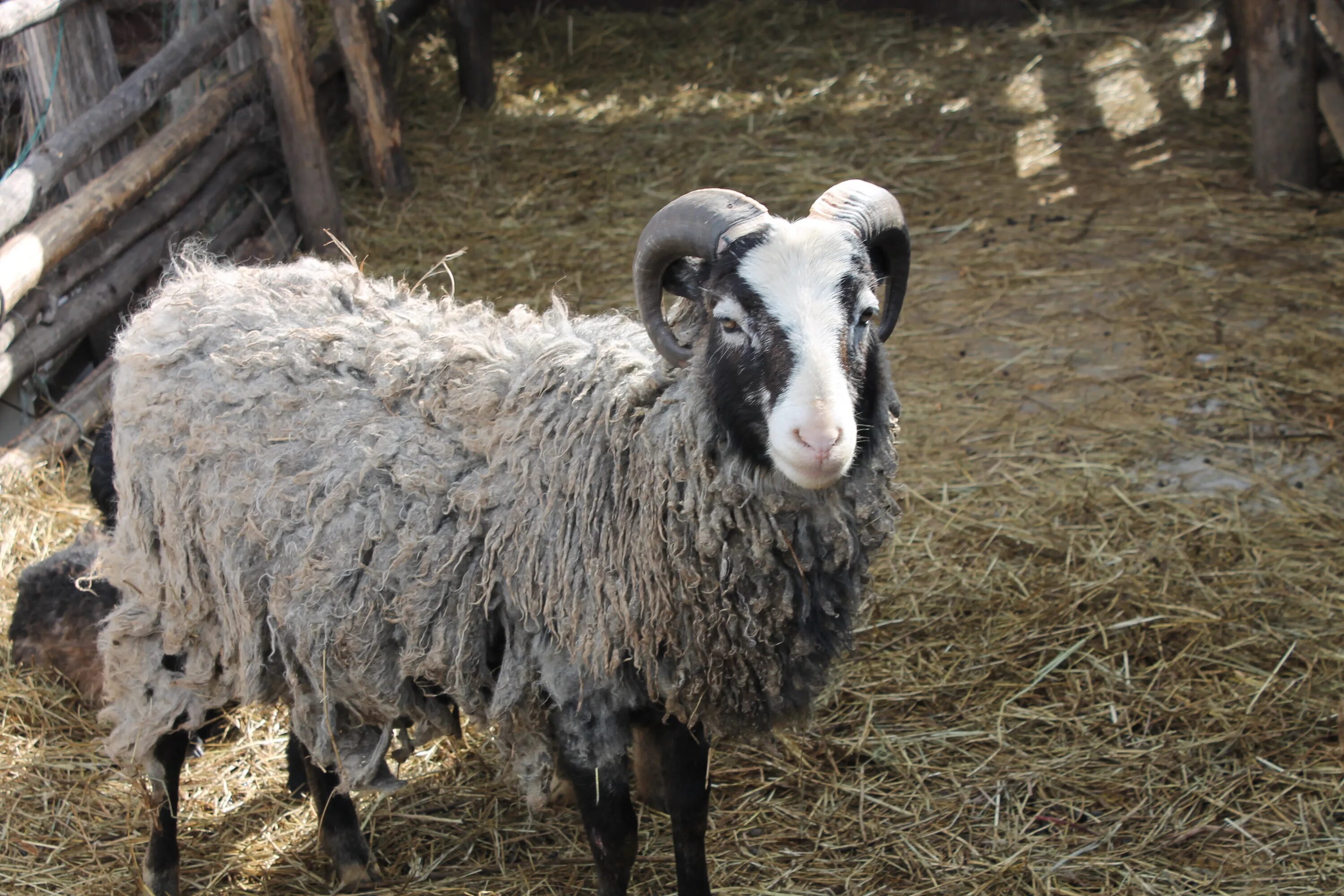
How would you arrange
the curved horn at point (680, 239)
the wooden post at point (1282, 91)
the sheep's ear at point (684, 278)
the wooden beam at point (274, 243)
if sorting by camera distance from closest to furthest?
the curved horn at point (680, 239), the sheep's ear at point (684, 278), the wooden post at point (1282, 91), the wooden beam at point (274, 243)

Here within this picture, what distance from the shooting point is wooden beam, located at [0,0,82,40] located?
16.8ft

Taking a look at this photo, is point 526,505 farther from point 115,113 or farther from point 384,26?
point 384,26

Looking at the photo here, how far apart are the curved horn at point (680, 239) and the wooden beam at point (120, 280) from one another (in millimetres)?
3820

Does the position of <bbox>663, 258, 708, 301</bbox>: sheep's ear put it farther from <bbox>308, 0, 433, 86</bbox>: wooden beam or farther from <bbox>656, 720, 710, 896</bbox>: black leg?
<bbox>308, 0, 433, 86</bbox>: wooden beam

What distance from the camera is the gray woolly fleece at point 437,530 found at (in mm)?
3076

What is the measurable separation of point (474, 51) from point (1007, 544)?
631 centimetres

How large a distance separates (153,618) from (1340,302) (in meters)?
5.89

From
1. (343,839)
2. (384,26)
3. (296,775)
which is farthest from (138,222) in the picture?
(343,839)

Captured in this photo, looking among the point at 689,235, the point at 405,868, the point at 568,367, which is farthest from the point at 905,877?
the point at 689,235

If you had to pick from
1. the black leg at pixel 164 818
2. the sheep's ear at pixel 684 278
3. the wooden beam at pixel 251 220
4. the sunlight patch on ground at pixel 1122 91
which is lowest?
the black leg at pixel 164 818

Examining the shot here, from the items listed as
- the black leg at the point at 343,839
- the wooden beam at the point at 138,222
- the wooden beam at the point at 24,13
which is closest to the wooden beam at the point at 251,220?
the wooden beam at the point at 138,222

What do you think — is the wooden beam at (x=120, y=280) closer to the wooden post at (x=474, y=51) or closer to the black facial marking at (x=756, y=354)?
the wooden post at (x=474, y=51)

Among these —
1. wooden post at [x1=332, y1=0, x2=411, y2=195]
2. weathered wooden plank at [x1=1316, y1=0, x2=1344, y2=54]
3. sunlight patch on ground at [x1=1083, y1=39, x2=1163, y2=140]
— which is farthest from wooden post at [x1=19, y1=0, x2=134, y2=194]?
weathered wooden plank at [x1=1316, y1=0, x2=1344, y2=54]

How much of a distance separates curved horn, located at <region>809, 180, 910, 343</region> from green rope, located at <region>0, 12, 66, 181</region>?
4.70m
